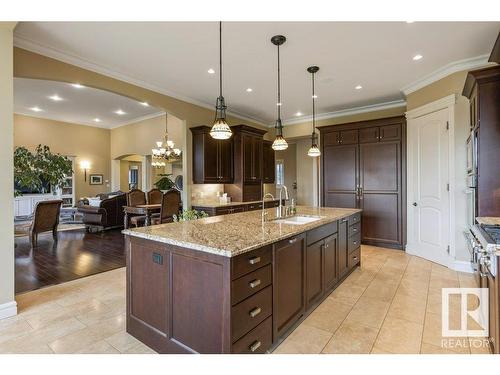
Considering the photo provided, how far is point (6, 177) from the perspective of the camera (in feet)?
8.15

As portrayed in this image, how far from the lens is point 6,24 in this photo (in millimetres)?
2467

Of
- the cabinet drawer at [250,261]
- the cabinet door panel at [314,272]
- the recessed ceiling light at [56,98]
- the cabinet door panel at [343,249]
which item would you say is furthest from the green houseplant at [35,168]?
the cabinet door panel at [343,249]

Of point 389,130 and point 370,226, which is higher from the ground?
point 389,130

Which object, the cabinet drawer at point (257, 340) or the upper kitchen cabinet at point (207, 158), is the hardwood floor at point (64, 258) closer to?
the upper kitchen cabinet at point (207, 158)

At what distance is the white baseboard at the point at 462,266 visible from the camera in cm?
372

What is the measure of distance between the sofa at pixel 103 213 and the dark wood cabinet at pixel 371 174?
207 inches

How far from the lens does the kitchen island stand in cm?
164

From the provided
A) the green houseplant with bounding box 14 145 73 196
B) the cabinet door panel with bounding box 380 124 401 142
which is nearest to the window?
the cabinet door panel with bounding box 380 124 401 142

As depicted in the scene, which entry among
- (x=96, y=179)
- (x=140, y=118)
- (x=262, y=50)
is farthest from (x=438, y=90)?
(x=96, y=179)

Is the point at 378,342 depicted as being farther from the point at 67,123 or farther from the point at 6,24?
the point at 67,123

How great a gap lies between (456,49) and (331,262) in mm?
3158
